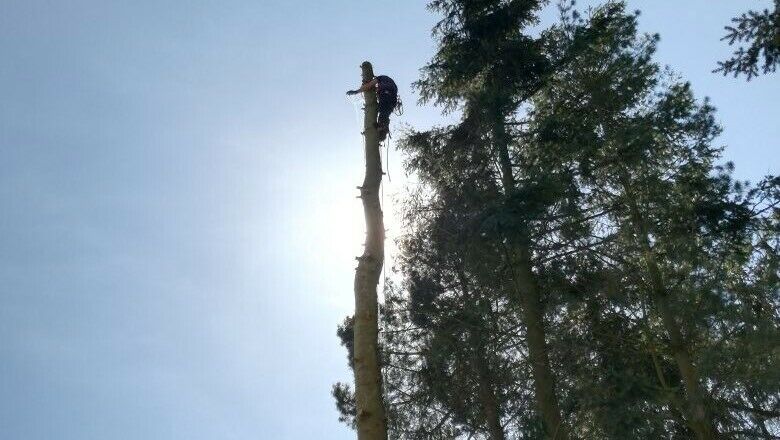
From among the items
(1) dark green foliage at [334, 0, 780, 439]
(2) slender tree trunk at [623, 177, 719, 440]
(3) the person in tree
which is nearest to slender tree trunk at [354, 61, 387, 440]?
(3) the person in tree

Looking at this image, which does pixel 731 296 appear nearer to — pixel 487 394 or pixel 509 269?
pixel 509 269

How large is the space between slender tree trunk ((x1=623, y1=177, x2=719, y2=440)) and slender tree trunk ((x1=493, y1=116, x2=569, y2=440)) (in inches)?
83.4

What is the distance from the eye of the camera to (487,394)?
1200 cm

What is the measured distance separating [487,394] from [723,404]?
395 centimetres

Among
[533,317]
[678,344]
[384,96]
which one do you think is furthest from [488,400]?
[384,96]

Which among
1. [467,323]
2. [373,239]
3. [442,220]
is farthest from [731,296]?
[373,239]

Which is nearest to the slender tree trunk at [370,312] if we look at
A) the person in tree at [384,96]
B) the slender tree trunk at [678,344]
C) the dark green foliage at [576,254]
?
the person in tree at [384,96]

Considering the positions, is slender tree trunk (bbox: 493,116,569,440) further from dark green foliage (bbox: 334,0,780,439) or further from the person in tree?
the person in tree

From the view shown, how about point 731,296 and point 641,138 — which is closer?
point 731,296

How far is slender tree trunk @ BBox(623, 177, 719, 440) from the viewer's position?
408 inches

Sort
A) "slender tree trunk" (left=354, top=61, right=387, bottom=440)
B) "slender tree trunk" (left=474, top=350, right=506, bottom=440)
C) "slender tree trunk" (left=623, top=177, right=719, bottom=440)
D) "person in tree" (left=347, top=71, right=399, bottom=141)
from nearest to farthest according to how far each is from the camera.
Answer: "slender tree trunk" (left=354, top=61, right=387, bottom=440), "person in tree" (left=347, top=71, right=399, bottom=141), "slender tree trunk" (left=623, top=177, right=719, bottom=440), "slender tree trunk" (left=474, top=350, right=506, bottom=440)

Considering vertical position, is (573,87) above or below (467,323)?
above

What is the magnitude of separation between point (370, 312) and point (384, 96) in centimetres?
303

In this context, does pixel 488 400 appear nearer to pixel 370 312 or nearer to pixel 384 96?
pixel 384 96
